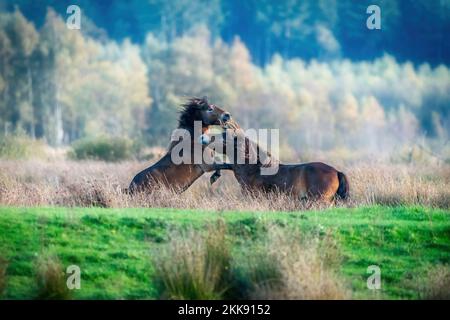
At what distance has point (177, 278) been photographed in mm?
10414

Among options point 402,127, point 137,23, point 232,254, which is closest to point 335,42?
point 137,23

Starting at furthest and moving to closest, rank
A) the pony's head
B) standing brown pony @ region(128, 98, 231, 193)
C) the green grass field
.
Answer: the pony's head
standing brown pony @ region(128, 98, 231, 193)
the green grass field

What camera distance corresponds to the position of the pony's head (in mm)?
16875

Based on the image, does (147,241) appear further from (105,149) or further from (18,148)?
(105,149)

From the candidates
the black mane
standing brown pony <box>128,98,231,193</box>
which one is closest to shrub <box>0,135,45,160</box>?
the black mane

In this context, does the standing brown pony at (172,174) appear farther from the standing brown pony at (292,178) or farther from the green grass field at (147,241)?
the green grass field at (147,241)

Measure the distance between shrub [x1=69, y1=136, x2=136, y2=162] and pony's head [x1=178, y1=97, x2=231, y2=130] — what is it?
466 inches

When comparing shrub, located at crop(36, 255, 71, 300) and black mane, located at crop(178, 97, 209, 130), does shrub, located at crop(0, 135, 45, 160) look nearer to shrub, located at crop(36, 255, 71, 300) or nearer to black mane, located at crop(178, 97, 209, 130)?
black mane, located at crop(178, 97, 209, 130)

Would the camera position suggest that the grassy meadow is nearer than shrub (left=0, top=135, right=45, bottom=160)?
Yes

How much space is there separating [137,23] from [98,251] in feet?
231

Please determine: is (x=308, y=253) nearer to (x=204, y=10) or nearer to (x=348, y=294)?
(x=348, y=294)

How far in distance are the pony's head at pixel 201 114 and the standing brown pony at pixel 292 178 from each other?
992 mm

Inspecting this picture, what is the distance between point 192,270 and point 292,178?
17.5 ft

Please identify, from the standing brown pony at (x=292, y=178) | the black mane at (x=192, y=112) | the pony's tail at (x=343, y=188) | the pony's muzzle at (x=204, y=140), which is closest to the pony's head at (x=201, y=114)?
the black mane at (x=192, y=112)
